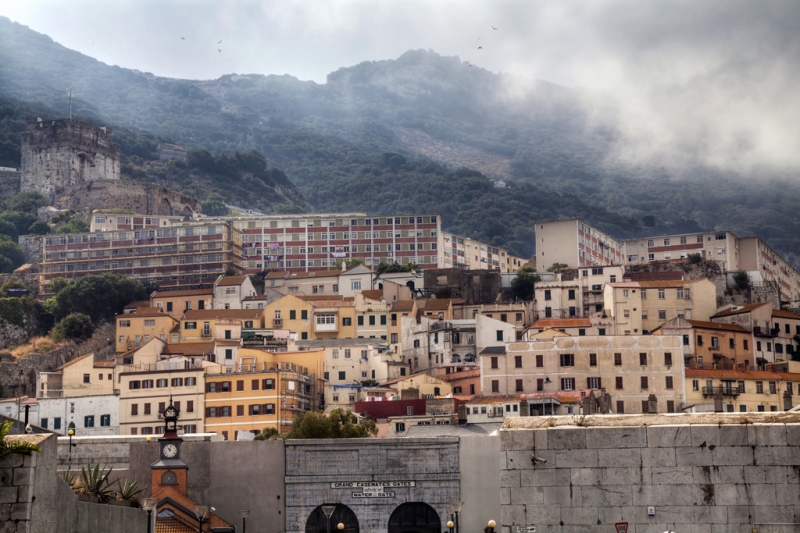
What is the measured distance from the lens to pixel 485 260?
16800 centimetres

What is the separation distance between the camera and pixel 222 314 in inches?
4336

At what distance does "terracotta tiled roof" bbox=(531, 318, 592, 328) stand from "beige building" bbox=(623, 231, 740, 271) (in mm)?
38558

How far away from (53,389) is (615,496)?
75475mm

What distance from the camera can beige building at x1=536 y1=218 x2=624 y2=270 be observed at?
136 m

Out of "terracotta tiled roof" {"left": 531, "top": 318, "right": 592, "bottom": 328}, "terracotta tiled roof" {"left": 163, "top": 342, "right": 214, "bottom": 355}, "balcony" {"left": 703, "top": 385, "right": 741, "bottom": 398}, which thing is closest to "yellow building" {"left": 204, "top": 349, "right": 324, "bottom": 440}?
"terracotta tiled roof" {"left": 163, "top": 342, "right": 214, "bottom": 355}

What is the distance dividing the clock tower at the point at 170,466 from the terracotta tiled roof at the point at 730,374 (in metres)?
45.6

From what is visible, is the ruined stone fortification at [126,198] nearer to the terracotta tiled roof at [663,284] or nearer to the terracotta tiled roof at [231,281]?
the terracotta tiled roof at [231,281]

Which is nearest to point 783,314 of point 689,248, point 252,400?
point 689,248

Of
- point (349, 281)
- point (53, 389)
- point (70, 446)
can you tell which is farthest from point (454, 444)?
point (349, 281)

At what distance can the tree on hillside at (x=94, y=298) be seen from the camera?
12412 cm

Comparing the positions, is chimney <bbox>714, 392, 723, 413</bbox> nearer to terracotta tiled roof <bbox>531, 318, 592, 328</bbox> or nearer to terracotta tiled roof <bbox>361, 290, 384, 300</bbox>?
terracotta tiled roof <bbox>531, 318, 592, 328</bbox>

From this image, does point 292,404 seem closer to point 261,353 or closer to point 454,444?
point 261,353

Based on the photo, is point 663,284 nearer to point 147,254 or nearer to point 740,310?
point 740,310

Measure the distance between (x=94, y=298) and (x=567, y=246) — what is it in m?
47.1
